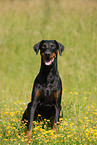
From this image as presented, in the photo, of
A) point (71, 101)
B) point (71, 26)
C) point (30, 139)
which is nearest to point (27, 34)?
point (71, 26)

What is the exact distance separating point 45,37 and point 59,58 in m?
1.53

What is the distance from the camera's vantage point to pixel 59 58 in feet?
31.6

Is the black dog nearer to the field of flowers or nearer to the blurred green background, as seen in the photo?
the field of flowers

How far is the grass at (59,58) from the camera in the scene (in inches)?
209

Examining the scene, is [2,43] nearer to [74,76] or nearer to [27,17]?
[27,17]

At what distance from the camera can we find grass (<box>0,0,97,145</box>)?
5.30 m

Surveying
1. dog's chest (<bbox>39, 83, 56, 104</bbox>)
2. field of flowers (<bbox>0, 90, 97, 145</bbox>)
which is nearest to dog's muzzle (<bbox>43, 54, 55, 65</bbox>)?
dog's chest (<bbox>39, 83, 56, 104</bbox>)

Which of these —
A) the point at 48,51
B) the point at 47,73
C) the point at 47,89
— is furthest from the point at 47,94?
the point at 48,51

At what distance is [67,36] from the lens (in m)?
10.8

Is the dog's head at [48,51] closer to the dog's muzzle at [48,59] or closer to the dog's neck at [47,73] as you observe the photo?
the dog's muzzle at [48,59]

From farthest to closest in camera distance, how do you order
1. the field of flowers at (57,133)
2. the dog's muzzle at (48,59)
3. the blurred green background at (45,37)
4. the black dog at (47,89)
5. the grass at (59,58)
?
1. the blurred green background at (45,37)
2. the grass at (59,58)
3. the black dog at (47,89)
4. the dog's muzzle at (48,59)
5. the field of flowers at (57,133)

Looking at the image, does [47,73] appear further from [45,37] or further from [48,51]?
[45,37]

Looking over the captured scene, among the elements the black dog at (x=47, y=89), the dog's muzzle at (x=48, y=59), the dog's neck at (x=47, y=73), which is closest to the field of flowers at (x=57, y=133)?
the black dog at (x=47, y=89)

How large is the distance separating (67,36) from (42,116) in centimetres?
601
